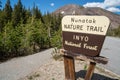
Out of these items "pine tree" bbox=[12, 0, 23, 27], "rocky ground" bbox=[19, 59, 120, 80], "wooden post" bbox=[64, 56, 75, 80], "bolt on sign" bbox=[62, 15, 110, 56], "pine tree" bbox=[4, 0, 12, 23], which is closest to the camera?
"bolt on sign" bbox=[62, 15, 110, 56]

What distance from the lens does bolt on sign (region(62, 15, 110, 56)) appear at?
4.97 meters

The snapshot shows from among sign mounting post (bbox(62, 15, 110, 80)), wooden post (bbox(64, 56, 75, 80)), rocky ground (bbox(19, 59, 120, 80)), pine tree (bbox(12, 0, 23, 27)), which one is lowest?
rocky ground (bbox(19, 59, 120, 80))

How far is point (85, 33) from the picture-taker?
535cm

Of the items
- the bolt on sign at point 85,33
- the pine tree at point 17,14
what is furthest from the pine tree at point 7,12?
the bolt on sign at point 85,33

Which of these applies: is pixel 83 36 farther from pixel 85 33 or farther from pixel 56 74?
pixel 56 74

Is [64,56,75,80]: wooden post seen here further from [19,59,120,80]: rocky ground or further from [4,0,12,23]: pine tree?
[4,0,12,23]: pine tree

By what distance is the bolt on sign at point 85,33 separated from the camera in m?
4.97

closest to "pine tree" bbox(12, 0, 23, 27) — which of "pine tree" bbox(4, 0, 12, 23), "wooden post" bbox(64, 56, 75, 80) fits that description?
"pine tree" bbox(4, 0, 12, 23)

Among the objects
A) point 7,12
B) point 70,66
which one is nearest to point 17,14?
point 7,12

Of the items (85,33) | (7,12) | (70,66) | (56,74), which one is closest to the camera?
(85,33)

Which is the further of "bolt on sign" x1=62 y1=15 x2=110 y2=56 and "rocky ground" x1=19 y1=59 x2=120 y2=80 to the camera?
"rocky ground" x1=19 y1=59 x2=120 y2=80

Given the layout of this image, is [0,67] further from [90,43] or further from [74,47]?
[90,43]

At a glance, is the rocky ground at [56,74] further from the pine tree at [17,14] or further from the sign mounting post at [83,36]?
the pine tree at [17,14]

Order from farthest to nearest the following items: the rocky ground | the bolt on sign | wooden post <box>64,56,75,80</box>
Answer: the rocky ground
wooden post <box>64,56,75,80</box>
the bolt on sign
